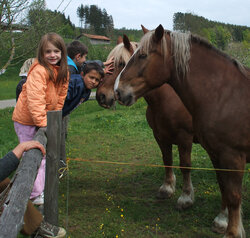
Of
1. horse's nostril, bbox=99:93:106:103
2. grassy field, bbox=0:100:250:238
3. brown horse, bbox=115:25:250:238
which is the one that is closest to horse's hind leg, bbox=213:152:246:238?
brown horse, bbox=115:25:250:238

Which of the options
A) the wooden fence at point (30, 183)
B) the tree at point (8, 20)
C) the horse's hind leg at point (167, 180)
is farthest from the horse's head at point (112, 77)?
the tree at point (8, 20)

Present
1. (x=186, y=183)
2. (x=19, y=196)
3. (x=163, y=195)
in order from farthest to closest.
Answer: (x=163, y=195) < (x=186, y=183) < (x=19, y=196)

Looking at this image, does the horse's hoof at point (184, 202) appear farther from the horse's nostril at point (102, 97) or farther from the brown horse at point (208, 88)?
the horse's nostril at point (102, 97)

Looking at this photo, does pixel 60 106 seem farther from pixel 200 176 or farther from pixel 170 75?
pixel 200 176

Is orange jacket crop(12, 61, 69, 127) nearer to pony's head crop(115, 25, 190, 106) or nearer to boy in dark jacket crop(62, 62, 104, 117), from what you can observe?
boy in dark jacket crop(62, 62, 104, 117)

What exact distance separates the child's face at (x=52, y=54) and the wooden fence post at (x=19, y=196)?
54.3 inches

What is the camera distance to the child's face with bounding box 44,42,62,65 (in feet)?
9.35

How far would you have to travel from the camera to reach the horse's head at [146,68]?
2.51 metres

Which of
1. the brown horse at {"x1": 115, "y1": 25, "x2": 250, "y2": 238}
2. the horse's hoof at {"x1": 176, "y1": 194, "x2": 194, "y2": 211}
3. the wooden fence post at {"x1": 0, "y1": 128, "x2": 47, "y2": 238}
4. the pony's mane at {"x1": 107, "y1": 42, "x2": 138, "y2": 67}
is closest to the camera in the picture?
the wooden fence post at {"x1": 0, "y1": 128, "x2": 47, "y2": 238}

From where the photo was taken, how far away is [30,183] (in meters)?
1.39

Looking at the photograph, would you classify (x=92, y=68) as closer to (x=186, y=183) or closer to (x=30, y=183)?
(x=186, y=183)

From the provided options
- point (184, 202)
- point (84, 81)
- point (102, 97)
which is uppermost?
point (84, 81)

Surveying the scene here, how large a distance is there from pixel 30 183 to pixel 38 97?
1391 millimetres

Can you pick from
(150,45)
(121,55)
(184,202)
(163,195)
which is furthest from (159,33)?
(163,195)
